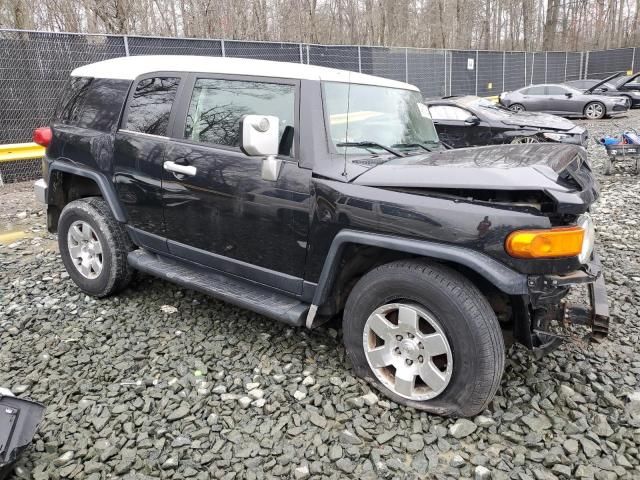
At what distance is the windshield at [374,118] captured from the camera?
2967 mm

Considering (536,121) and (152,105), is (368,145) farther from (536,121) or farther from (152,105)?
(536,121)

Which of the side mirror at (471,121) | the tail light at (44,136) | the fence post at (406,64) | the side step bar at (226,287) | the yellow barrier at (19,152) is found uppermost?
the fence post at (406,64)

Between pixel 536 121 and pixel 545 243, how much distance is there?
8.93m

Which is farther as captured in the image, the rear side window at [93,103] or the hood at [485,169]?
the rear side window at [93,103]

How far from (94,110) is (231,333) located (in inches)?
82.7

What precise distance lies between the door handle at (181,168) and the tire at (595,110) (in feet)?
59.8

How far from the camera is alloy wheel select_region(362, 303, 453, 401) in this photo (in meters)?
2.52

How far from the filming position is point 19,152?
800 centimetres

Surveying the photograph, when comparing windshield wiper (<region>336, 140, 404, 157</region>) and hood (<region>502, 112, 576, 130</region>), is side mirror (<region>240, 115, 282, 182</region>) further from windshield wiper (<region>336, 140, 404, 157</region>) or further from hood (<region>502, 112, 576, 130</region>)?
hood (<region>502, 112, 576, 130</region>)

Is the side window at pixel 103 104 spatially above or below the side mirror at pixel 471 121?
above

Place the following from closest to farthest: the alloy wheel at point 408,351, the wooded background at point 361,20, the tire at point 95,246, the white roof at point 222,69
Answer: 1. the alloy wheel at point 408,351
2. the white roof at point 222,69
3. the tire at point 95,246
4. the wooded background at point 361,20

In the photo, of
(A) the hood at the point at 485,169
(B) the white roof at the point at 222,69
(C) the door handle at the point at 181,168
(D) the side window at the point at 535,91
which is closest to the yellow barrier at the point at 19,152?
(B) the white roof at the point at 222,69

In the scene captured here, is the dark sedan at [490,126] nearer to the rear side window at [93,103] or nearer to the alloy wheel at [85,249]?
the rear side window at [93,103]

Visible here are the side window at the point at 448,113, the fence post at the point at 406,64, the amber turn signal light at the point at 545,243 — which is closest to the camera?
the amber turn signal light at the point at 545,243
